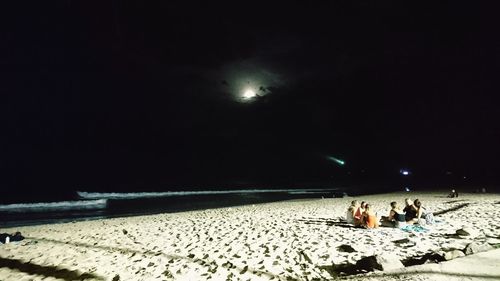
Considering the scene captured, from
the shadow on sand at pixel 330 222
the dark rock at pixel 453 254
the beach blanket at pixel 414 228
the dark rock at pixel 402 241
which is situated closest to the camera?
the dark rock at pixel 453 254

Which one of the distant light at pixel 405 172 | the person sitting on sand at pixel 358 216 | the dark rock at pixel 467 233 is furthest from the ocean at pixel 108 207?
the distant light at pixel 405 172

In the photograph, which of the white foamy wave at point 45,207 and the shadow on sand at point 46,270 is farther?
the white foamy wave at point 45,207

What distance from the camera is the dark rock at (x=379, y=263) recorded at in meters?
6.19

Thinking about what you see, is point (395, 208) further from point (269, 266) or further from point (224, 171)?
point (224, 171)

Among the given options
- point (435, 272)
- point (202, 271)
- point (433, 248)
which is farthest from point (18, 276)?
point (433, 248)

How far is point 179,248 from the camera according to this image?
9320 millimetres

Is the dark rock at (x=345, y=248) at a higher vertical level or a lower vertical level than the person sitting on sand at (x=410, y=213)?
lower

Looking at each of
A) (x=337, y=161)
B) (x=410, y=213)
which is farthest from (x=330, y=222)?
(x=337, y=161)

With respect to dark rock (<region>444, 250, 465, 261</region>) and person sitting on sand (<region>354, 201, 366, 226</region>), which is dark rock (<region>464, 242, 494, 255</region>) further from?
person sitting on sand (<region>354, 201, 366, 226</region>)

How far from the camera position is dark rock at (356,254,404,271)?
20.3 ft

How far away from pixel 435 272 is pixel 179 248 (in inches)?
276

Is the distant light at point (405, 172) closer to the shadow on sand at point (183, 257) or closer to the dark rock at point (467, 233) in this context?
the dark rock at point (467, 233)

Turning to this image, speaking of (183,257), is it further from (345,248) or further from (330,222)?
(330,222)

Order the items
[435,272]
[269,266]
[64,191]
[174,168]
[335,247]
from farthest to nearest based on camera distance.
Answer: [174,168] → [64,191] → [335,247] → [269,266] → [435,272]
